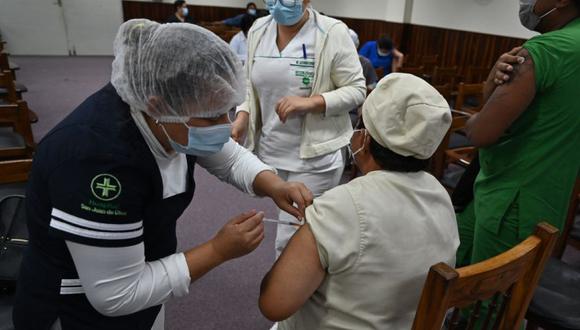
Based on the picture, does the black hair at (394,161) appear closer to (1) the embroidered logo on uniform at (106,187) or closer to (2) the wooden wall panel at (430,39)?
(1) the embroidered logo on uniform at (106,187)

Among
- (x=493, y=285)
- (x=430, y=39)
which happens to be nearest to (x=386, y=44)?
(x=430, y=39)

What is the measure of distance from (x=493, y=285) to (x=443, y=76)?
Answer: 15.1 feet

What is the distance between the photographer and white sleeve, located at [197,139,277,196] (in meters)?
1.28

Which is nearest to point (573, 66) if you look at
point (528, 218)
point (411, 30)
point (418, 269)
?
point (528, 218)

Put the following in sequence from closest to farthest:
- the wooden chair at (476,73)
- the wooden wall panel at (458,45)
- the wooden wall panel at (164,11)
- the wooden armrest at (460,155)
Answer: the wooden armrest at (460,155) < the wooden chair at (476,73) < the wooden wall panel at (458,45) < the wooden wall panel at (164,11)

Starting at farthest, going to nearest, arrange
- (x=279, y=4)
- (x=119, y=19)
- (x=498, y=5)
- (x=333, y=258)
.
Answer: (x=119, y=19) < (x=498, y=5) < (x=279, y=4) < (x=333, y=258)

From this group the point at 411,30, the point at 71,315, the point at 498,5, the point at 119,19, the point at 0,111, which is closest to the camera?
the point at 71,315

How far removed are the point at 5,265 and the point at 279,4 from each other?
52.3 inches

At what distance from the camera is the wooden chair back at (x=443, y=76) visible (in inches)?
186

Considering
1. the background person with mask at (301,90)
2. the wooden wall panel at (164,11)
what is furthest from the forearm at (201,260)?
the wooden wall panel at (164,11)

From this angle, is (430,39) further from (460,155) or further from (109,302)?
(109,302)

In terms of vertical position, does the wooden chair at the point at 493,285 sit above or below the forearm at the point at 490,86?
below

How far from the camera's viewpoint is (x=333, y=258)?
82 cm

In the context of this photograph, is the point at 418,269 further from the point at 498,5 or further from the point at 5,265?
the point at 498,5
